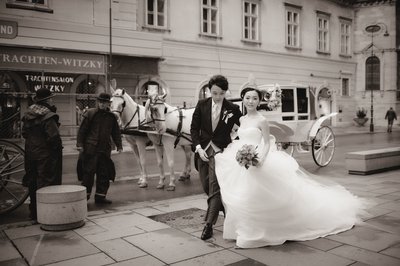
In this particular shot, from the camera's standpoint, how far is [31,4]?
1728 centimetres

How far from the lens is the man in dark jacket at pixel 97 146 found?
7199 mm

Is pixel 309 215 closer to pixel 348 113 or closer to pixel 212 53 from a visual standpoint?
pixel 212 53

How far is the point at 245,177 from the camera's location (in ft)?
15.9

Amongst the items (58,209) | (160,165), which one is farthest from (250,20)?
(58,209)

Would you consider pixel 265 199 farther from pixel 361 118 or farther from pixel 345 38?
pixel 345 38

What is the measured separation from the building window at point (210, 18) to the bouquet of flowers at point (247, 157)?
18948 mm

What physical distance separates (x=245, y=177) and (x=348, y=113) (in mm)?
31447

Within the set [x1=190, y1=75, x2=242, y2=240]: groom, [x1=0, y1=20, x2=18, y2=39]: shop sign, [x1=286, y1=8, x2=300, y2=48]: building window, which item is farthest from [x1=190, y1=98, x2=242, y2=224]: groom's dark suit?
[x1=286, y1=8, x2=300, y2=48]: building window

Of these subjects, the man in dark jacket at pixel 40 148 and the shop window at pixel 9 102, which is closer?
the man in dark jacket at pixel 40 148

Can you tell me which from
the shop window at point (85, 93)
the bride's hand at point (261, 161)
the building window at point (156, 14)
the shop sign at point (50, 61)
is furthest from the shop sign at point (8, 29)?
the bride's hand at point (261, 161)

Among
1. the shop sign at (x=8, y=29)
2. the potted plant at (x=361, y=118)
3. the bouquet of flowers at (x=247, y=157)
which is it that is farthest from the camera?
the potted plant at (x=361, y=118)

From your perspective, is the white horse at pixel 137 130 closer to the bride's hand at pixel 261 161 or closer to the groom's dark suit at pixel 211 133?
the groom's dark suit at pixel 211 133

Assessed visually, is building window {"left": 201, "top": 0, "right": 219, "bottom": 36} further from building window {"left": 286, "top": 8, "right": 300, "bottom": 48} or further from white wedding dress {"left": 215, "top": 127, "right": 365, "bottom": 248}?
white wedding dress {"left": 215, "top": 127, "right": 365, "bottom": 248}

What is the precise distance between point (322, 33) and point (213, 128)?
27.9 meters
